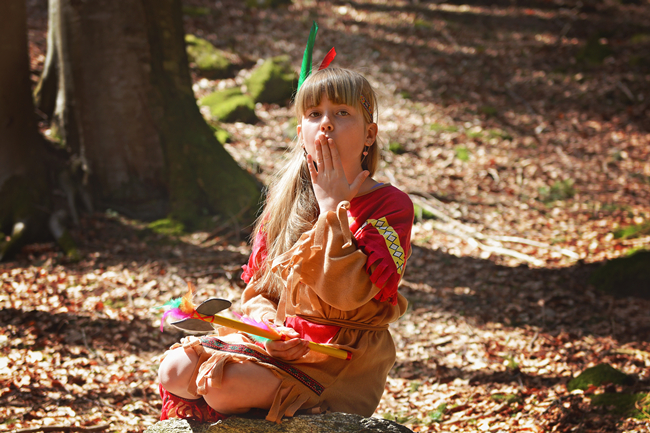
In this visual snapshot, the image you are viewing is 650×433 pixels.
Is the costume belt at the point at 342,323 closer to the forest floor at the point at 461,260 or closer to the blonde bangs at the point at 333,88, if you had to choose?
the blonde bangs at the point at 333,88

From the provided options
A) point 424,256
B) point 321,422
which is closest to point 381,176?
point 424,256

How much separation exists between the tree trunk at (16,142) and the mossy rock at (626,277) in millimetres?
5551

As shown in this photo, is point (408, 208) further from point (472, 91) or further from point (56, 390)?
point (472, 91)

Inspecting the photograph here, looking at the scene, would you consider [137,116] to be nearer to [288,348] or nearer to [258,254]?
[258,254]

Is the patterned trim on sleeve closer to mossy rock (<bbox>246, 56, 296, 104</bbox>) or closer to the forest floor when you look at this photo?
the forest floor

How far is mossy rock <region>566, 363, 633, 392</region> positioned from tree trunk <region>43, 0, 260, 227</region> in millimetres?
3437

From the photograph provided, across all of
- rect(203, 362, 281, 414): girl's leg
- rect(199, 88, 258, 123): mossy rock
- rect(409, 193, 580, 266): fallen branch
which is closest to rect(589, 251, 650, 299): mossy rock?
rect(409, 193, 580, 266): fallen branch

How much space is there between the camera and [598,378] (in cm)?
348

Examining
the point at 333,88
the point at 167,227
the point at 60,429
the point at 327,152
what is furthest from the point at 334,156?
the point at 167,227

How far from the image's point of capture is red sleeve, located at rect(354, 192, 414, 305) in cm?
203

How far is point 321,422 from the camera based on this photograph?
81.8 inches

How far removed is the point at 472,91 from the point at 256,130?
5088 millimetres

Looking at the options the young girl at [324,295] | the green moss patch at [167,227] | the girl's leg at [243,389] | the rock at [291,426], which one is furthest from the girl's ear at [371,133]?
the green moss patch at [167,227]

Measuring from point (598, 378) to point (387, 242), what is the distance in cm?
236
